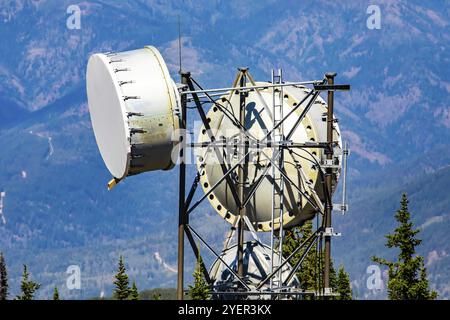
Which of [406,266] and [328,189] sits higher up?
[406,266]

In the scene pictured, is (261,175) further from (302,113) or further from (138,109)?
(138,109)

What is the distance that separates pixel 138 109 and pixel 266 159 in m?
5.13

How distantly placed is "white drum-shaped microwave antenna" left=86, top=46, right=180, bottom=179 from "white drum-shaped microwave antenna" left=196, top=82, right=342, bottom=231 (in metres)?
3.58

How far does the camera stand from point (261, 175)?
1820 inches

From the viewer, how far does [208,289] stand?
155 ft

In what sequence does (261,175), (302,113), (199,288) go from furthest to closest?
(199,288) < (261,175) < (302,113)

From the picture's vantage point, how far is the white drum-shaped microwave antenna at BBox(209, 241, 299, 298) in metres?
46.9

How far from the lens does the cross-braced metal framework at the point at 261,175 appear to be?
146 feet

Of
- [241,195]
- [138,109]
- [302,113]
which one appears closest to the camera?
[138,109]

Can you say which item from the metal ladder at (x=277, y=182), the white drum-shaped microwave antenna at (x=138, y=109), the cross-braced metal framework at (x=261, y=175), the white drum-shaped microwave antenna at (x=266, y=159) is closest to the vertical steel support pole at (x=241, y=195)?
the cross-braced metal framework at (x=261, y=175)

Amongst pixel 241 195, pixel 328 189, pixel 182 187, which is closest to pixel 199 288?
pixel 241 195

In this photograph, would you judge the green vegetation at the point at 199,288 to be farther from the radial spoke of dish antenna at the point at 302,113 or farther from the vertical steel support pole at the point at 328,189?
the radial spoke of dish antenna at the point at 302,113

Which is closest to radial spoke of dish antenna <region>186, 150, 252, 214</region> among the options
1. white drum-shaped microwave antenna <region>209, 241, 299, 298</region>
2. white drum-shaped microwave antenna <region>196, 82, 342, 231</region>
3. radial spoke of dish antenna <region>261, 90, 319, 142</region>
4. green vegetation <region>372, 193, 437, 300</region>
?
white drum-shaped microwave antenna <region>196, 82, 342, 231</region>
